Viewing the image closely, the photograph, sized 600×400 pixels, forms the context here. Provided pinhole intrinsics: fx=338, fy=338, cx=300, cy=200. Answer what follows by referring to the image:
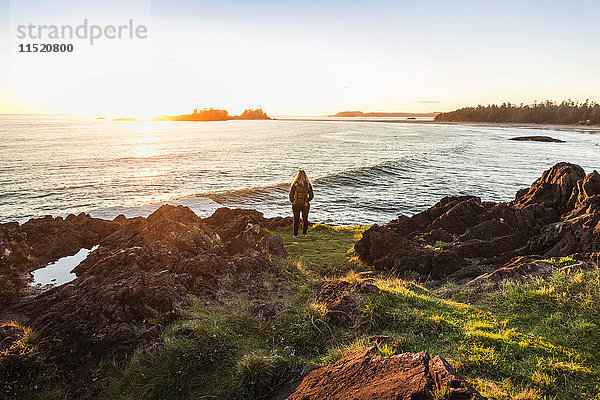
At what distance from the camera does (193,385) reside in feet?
16.6

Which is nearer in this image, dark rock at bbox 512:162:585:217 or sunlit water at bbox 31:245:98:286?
sunlit water at bbox 31:245:98:286

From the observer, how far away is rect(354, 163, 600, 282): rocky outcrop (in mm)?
9766

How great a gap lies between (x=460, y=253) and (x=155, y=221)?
10.5 m

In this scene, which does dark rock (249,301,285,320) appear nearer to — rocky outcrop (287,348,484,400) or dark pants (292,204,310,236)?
rocky outcrop (287,348,484,400)

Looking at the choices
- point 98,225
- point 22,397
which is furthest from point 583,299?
point 98,225

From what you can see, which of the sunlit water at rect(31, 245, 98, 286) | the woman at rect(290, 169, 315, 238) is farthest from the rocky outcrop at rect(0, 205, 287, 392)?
the woman at rect(290, 169, 315, 238)

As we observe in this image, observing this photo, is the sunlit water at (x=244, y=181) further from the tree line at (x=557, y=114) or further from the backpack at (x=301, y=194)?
the tree line at (x=557, y=114)

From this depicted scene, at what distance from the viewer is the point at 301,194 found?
1440 cm

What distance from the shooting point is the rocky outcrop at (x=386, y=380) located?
133 inches

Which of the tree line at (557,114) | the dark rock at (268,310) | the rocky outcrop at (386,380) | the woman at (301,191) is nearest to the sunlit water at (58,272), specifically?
the dark rock at (268,310)

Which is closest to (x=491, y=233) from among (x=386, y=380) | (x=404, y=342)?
(x=404, y=342)

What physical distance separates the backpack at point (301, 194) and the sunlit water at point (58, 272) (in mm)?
8260

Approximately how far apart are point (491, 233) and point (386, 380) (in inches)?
409

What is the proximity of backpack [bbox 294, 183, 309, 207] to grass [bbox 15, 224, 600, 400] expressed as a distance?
7.20 meters
